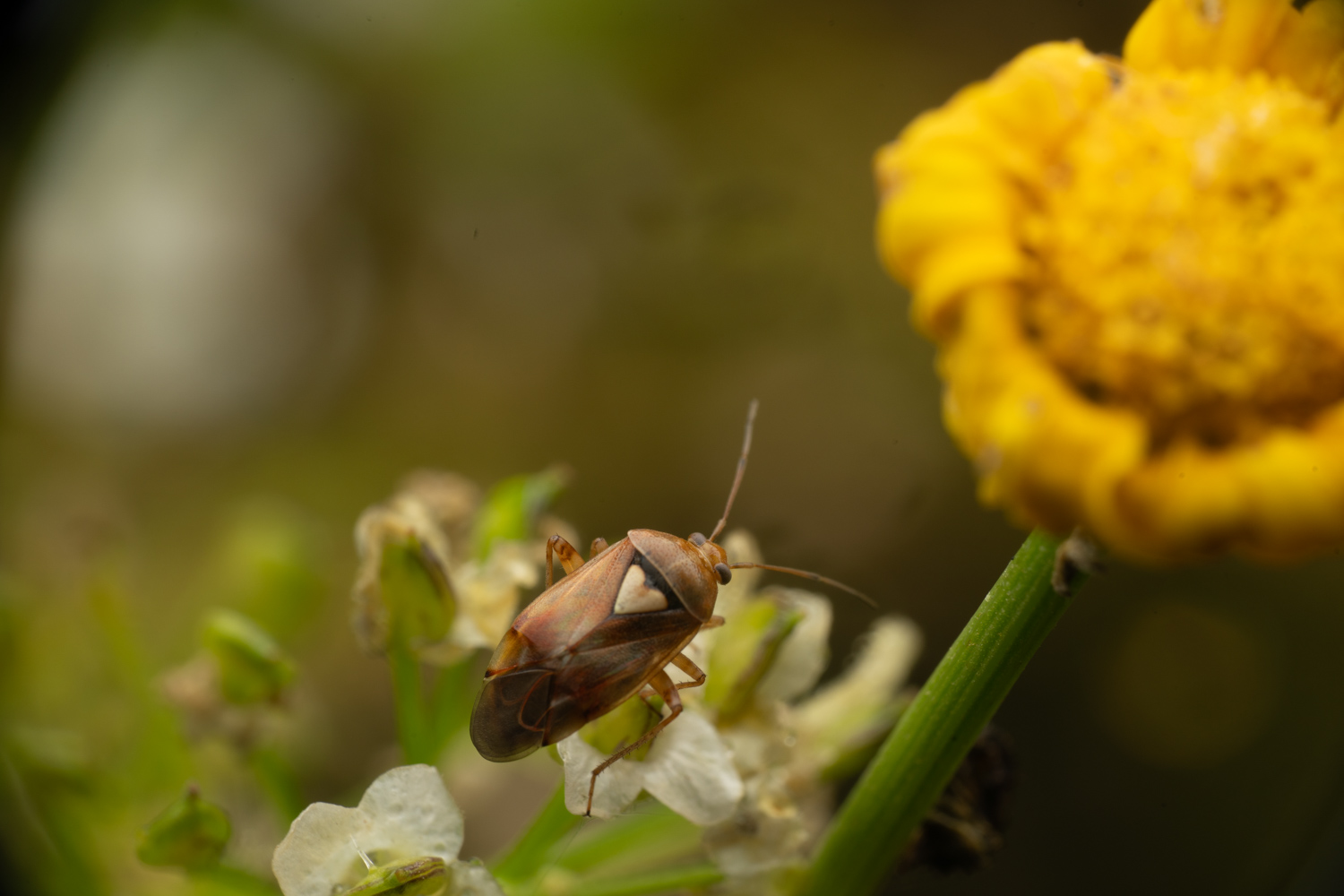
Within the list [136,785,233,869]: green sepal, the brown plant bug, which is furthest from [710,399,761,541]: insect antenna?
[136,785,233,869]: green sepal

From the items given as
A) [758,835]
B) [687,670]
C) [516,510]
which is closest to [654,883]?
[758,835]

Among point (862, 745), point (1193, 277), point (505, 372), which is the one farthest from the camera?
point (505, 372)

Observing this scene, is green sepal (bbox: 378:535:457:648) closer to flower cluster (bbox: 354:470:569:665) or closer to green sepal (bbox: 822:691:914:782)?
flower cluster (bbox: 354:470:569:665)

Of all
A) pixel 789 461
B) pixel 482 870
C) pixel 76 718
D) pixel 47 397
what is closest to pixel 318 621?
pixel 76 718

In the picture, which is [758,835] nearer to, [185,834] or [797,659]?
[797,659]

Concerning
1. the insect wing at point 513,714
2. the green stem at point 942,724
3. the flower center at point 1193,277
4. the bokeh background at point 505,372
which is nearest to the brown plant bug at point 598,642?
the insect wing at point 513,714

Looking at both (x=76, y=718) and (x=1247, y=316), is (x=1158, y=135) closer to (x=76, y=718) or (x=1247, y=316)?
(x=1247, y=316)
